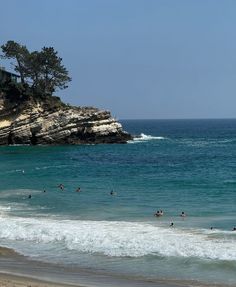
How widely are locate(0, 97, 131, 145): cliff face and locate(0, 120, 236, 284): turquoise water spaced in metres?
21.2

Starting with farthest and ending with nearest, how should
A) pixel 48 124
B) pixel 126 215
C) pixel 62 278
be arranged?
pixel 48 124 → pixel 126 215 → pixel 62 278

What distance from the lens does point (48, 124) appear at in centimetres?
8938

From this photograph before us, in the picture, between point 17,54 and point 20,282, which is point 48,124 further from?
point 20,282

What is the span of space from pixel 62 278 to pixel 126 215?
561 inches

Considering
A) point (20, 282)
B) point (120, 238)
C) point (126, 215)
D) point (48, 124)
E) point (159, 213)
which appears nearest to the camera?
point (20, 282)

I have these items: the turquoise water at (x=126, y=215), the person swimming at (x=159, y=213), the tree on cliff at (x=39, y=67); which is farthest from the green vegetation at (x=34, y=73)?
the person swimming at (x=159, y=213)

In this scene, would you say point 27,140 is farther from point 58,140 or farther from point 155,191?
point 155,191

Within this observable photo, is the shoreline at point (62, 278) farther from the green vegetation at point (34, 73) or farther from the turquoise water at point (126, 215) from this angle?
the green vegetation at point (34, 73)

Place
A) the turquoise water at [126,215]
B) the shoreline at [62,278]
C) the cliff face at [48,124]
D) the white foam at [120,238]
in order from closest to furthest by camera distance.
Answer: the shoreline at [62,278] < the turquoise water at [126,215] < the white foam at [120,238] < the cliff face at [48,124]

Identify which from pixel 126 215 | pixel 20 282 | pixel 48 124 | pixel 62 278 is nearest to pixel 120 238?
pixel 126 215

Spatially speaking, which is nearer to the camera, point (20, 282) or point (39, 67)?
point (20, 282)

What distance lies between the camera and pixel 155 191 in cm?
4400

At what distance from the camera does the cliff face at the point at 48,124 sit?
89.3 meters

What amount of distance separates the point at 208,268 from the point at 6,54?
79.8 metres
